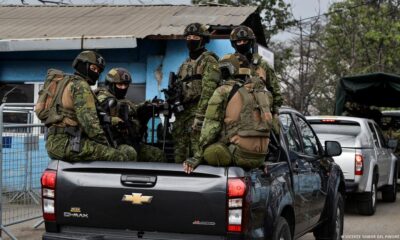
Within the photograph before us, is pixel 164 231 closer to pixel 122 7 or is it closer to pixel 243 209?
pixel 243 209

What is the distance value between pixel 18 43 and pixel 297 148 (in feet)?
22.5

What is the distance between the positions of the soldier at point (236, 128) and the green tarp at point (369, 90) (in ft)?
33.6

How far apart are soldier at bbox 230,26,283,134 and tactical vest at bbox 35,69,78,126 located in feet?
5.41

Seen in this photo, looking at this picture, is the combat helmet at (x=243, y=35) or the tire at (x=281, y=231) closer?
the tire at (x=281, y=231)

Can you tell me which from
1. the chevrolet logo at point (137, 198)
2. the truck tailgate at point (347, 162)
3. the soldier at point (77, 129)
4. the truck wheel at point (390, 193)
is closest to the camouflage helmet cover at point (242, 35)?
the soldier at point (77, 129)

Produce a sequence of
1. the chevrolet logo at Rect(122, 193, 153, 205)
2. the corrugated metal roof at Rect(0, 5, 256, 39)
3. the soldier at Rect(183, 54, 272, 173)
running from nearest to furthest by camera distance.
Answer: the chevrolet logo at Rect(122, 193, 153, 205), the soldier at Rect(183, 54, 272, 173), the corrugated metal roof at Rect(0, 5, 256, 39)

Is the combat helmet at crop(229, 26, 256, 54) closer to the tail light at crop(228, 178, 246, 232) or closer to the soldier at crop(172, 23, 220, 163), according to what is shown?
the soldier at crop(172, 23, 220, 163)

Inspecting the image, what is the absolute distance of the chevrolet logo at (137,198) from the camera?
4479 mm

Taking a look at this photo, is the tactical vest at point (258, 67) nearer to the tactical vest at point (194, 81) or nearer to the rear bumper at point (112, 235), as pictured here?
the tactical vest at point (194, 81)

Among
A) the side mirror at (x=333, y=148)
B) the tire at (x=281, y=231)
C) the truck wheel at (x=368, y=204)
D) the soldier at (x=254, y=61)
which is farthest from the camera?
the truck wheel at (x=368, y=204)

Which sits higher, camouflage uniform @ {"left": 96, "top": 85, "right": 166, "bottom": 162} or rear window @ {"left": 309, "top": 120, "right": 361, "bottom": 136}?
camouflage uniform @ {"left": 96, "top": 85, "right": 166, "bottom": 162}

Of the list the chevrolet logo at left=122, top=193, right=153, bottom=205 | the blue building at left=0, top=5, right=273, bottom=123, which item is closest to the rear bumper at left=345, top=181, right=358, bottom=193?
the blue building at left=0, top=5, right=273, bottom=123

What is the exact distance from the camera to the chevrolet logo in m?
4.48

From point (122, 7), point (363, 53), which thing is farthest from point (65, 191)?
point (363, 53)
